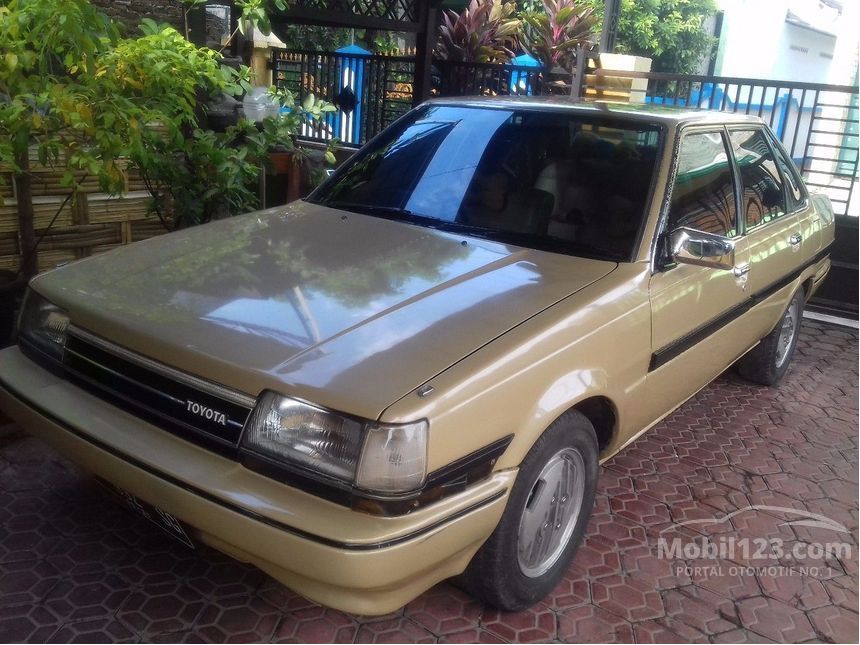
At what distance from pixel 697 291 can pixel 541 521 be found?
1.26m

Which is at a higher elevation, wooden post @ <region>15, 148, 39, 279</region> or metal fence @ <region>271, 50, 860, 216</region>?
metal fence @ <region>271, 50, 860, 216</region>

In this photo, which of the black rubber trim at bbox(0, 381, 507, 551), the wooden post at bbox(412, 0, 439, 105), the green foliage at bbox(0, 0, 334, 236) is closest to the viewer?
the black rubber trim at bbox(0, 381, 507, 551)

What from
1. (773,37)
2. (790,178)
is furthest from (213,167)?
(773,37)

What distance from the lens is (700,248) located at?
9.80 feet

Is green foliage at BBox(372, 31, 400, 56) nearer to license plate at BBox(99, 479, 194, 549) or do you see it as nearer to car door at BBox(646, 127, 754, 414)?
car door at BBox(646, 127, 754, 414)

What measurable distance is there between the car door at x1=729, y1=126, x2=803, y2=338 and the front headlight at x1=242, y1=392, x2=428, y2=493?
2.43 metres

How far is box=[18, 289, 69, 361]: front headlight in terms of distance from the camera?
2.68 meters

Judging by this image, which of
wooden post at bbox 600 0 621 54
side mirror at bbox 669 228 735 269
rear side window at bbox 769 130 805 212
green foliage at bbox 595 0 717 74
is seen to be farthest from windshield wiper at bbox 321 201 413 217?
green foliage at bbox 595 0 717 74

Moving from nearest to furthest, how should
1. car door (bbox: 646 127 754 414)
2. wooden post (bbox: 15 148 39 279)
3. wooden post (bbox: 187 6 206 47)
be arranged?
car door (bbox: 646 127 754 414) < wooden post (bbox: 15 148 39 279) < wooden post (bbox: 187 6 206 47)

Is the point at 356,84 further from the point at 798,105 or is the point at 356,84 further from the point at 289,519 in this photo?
the point at 289,519

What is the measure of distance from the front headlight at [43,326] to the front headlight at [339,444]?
930 mm

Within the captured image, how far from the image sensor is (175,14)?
555 cm

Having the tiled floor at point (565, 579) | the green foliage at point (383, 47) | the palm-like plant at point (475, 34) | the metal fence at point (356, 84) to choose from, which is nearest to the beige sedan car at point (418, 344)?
the tiled floor at point (565, 579)

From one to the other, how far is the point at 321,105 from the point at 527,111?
2.35 metres
